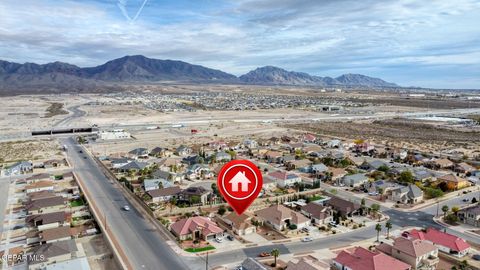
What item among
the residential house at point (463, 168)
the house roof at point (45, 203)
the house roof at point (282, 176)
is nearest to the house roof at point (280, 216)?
the house roof at point (282, 176)

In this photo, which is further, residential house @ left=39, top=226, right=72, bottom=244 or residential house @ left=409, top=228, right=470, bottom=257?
residential house @ left=39, top=226, right=72, bottom=244

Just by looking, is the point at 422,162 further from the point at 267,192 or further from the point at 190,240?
the point at 190,240

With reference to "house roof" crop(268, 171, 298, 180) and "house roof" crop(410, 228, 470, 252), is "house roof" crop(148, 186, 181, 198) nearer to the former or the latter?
"house roof" crop(268, 171, 298, 180)

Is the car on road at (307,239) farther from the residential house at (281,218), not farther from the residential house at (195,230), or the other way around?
the residential house at (195,230)

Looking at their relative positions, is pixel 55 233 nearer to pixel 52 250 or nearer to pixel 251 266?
pixel 52 250

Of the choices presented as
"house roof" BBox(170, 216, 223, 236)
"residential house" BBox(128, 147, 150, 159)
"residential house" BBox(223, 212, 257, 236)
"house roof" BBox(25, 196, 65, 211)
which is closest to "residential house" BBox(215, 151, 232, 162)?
"residential house" BBox(128, 147, 150, 159)

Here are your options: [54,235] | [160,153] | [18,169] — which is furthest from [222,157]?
[54,235]
